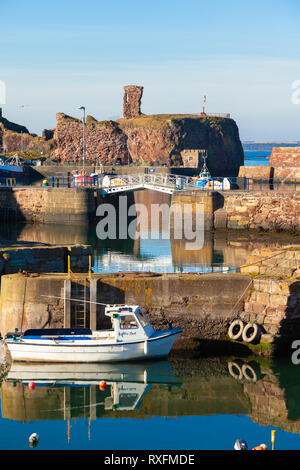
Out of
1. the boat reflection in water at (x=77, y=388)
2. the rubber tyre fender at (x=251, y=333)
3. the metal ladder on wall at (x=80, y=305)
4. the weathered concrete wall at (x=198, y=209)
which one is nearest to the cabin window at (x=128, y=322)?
the boat reflection in water at (x=77, y=388)

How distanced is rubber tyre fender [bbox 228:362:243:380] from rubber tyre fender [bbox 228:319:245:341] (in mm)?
864

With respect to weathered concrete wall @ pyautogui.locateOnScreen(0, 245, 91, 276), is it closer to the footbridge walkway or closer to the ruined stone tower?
the footbridge walkway

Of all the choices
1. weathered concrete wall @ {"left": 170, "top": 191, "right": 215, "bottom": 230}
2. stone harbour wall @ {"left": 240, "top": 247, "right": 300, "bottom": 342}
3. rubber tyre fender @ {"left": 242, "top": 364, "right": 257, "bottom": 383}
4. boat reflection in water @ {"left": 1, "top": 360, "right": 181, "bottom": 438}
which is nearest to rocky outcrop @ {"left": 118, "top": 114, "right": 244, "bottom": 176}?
weathered concrete wall @ {"left": 170, "top": 191, "right": 215, "bottom": 230}

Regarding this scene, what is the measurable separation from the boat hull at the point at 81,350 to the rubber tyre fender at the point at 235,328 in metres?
2.23

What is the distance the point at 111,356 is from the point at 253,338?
14.4ft

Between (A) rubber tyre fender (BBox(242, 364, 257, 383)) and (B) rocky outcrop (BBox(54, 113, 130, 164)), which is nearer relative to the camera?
(A) rubber tyre fender (BBox(242, 364, 257, 383))

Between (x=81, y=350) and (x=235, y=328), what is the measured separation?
194 inches

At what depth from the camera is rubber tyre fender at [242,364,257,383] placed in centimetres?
2130

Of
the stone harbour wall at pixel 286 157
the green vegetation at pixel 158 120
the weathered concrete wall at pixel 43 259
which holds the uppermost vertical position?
the green vegetation at pixel 158 120

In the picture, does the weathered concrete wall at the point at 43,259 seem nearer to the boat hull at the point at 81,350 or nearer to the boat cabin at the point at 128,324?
the boat hull at the point at 81,350

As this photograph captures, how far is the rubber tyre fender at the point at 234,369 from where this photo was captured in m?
21.5

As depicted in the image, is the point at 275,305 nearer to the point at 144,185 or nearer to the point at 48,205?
the point at 144,185

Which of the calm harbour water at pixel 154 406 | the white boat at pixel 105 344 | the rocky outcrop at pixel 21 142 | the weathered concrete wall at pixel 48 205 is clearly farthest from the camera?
the rocky outcrop at pixel 21 142
